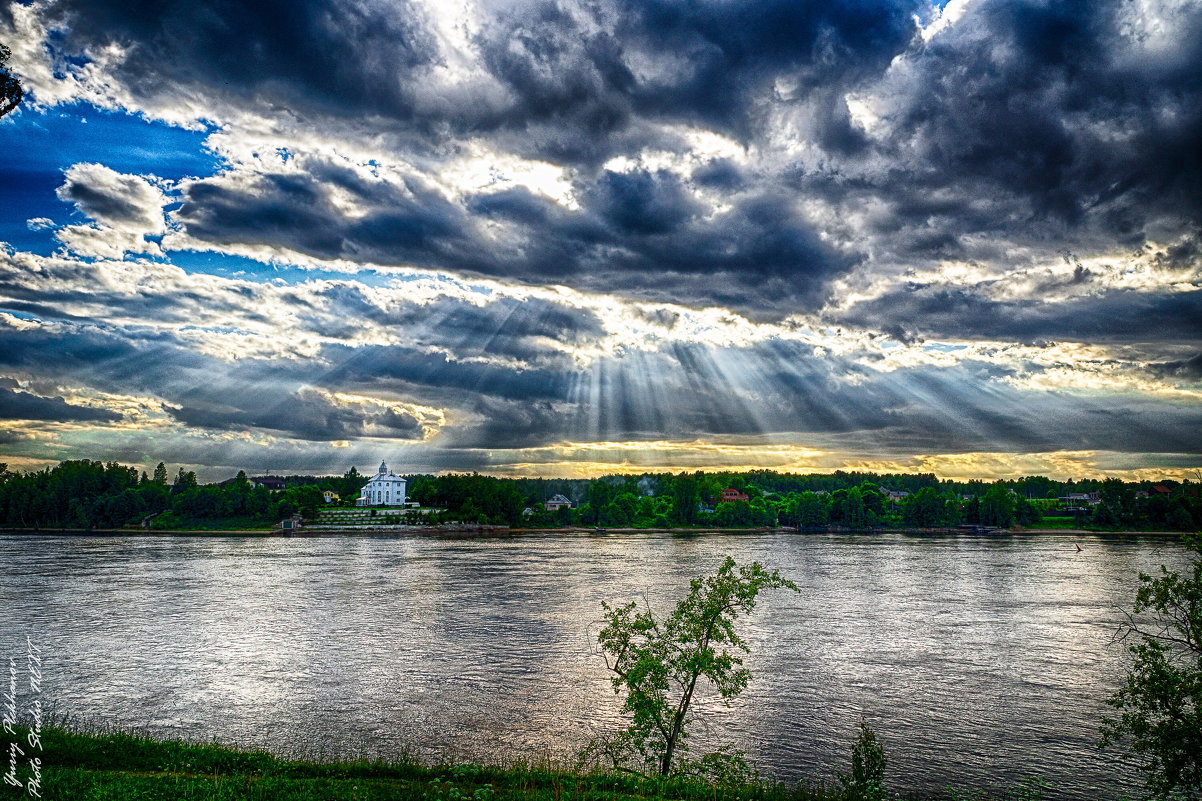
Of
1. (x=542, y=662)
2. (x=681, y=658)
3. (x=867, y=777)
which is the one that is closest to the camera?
(x=681, y=658)

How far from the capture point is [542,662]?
41.0 metres

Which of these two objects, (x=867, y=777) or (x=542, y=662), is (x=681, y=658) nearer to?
(x=867, y=777)

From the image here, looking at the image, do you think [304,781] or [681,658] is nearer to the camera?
[304,781]

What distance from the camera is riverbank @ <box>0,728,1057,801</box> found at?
17656 mm

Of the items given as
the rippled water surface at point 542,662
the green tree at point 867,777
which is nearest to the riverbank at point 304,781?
the green tree at point 867,777

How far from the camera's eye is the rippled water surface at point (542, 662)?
94.1ft

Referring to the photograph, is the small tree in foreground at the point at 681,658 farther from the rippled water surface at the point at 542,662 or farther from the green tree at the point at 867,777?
the rippled water surface at the point at 542,662

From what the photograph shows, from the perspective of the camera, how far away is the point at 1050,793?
24.8 m

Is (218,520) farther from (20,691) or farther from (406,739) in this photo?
(406,739)

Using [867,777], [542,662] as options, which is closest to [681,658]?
[867,777]

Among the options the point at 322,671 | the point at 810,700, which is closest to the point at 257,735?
the point at 322,671

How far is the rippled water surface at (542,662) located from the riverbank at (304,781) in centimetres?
403

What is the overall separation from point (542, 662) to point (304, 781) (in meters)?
22.2

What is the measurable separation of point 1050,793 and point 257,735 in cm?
2745
